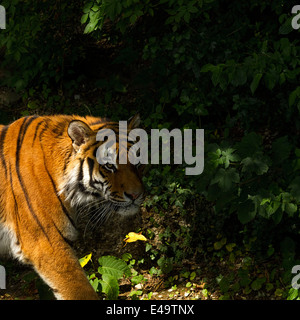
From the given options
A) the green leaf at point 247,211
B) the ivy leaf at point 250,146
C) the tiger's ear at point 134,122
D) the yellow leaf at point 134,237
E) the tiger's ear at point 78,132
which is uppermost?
the tiger's ear at point 134,122

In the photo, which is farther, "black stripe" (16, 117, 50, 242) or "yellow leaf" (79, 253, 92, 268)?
"yellow leaf" (79, 253, 92, 268)

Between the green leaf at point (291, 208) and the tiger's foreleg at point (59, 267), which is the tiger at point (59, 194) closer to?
the tiger's foreleg at point (59, 267)

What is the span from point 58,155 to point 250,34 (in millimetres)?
2519

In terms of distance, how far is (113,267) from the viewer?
482cm

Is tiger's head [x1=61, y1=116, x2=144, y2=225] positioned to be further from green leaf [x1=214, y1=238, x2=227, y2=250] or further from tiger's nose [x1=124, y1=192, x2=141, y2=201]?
green leaf [x1=214, y1=238, x2=227, y2=250]

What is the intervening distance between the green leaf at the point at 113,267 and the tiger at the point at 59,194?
535 mm

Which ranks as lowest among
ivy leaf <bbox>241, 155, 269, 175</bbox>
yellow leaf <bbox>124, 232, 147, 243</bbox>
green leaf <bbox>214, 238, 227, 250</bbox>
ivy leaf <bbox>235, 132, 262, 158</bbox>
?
green leaf <bbox>214, 238, 227, 250</bbox>

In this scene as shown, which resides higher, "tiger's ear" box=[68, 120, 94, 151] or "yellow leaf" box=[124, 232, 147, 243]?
"tiger's ear" box=[68, 120, 94, 151]

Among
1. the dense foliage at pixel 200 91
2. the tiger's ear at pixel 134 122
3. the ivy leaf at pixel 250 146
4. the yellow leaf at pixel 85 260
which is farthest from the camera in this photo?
the yellow leaf at pixel 85 260

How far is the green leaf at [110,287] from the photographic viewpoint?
464cm

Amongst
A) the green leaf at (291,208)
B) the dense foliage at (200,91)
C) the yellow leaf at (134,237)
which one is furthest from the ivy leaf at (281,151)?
the yellow leaf at (134,237)

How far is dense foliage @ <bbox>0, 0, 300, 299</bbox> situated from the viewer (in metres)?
4.09

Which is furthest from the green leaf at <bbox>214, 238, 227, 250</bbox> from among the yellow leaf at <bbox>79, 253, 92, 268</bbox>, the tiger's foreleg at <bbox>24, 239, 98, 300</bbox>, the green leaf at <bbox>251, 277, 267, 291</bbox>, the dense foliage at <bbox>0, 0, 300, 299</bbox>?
the tiger's foreleg at <bbox>24, 239, 98, 300</bbox>
